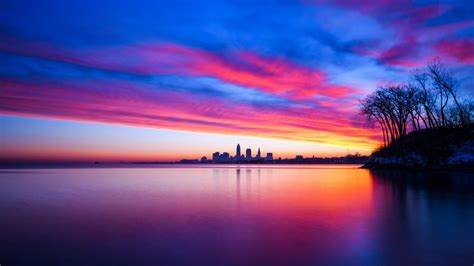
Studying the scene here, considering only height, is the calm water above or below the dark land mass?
below

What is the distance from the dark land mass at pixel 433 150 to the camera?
3026cm

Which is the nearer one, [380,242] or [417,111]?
[380,242]

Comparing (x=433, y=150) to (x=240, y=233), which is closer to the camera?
(x=240, y=233)

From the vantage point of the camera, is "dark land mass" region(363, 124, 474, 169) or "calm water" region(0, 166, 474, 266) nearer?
"calm water" region(0, 166, 474, 266)

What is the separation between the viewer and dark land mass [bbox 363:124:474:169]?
30259 mm

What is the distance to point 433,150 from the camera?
3462 centimetres

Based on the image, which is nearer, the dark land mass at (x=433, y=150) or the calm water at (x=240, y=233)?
the calm water at (x=240, y=233)

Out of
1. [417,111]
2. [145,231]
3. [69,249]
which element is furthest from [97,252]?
[417,111]

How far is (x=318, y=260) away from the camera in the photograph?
4750 mm

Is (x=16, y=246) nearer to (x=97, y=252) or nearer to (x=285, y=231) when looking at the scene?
(x=97, y=252)

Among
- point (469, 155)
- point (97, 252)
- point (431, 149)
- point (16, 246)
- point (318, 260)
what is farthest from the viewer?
point (431, 149)

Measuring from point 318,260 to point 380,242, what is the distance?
1817 millimetres

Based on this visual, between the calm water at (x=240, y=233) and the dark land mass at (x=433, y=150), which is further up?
the dark land mass at (x=433, y=150)

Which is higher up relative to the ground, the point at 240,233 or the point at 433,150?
the point at 433,150
